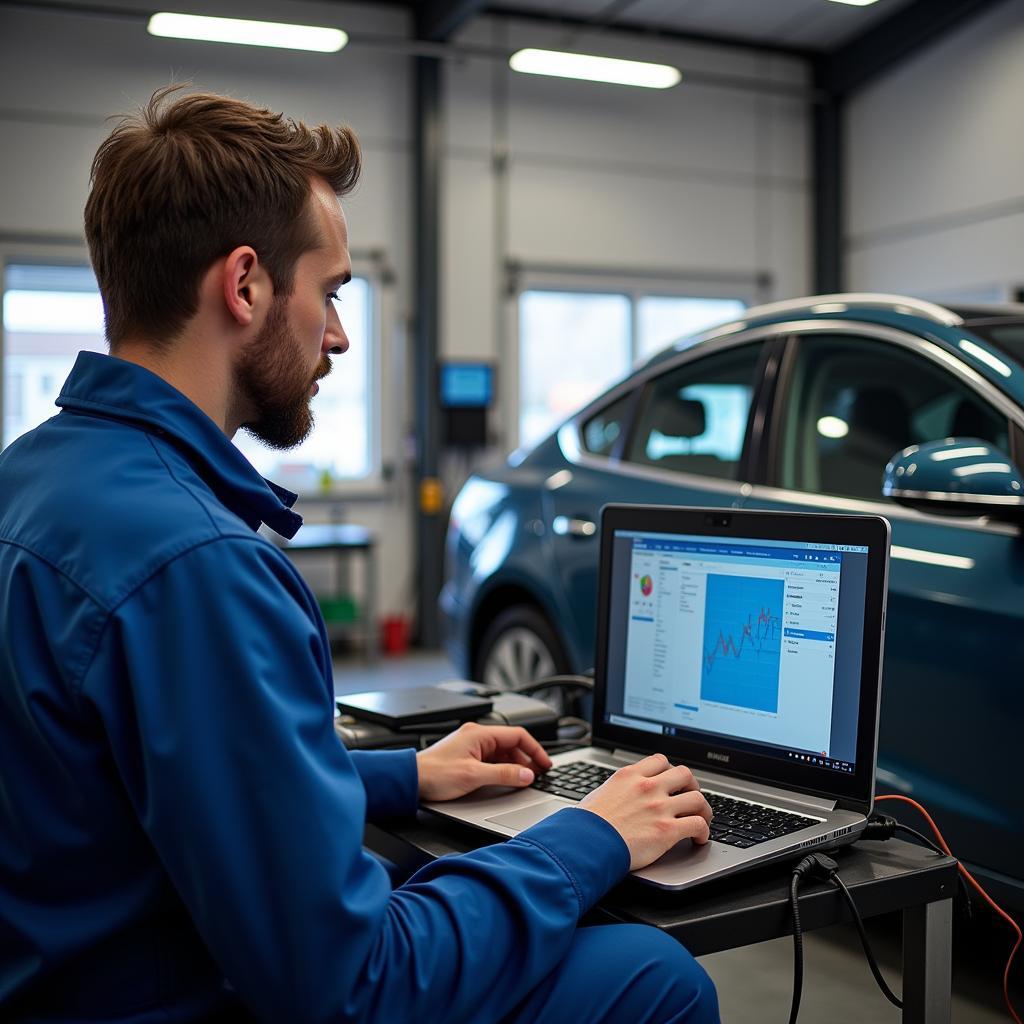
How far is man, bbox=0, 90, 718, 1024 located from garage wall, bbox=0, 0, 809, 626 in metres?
5.49

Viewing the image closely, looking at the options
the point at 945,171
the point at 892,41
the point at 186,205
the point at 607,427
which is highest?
the point at 892,41

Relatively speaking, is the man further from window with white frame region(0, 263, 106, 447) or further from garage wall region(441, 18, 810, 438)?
garage wall region(441, 18, 810, 438)

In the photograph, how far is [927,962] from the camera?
126cm

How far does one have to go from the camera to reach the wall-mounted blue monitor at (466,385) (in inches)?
281

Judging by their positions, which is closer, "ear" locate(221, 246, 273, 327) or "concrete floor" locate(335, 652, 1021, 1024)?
"ear" locate(221, 246, 273, 327)

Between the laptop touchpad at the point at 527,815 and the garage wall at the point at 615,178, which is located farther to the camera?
the garage wall at the point at 615,178

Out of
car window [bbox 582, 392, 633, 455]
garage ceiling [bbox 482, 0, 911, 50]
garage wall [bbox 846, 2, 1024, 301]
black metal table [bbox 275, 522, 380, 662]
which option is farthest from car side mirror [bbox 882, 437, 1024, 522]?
garage ceiling [bbox 482, 0, 911, 50]

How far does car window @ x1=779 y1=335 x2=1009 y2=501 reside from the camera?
8.70 feet

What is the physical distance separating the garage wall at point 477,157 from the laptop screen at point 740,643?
17.1 ft

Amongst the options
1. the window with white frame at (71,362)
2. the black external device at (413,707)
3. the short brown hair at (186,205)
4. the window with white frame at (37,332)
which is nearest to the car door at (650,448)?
the black external device at (413,707)

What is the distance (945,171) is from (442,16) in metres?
3.16

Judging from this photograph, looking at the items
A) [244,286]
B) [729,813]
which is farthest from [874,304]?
[244,286]

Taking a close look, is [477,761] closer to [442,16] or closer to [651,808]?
[651,808]

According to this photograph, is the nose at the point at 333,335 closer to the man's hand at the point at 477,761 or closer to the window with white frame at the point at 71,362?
the man's hand at the point at 477,761
